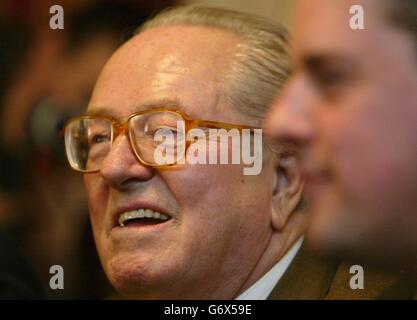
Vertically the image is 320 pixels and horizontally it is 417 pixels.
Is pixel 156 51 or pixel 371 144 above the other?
pixel 156 51

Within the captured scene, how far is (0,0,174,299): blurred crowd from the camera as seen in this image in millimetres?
1279

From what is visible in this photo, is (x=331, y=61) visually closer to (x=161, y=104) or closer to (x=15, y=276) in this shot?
(x=161, y=104)

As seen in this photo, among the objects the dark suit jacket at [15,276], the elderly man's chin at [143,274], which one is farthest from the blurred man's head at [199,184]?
the dark suit jacket at [15,276]

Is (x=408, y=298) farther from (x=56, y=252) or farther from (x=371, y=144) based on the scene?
(x=56, y=252)

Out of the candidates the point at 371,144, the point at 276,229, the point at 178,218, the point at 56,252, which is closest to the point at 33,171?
the point at 56,252

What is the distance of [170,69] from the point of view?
1.23 m

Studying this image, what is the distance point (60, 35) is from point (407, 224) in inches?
22.5

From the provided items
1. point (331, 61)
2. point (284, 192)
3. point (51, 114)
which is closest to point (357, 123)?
point (331, 61)

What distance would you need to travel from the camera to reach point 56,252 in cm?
129

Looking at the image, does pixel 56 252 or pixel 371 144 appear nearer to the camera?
pixel 371 144

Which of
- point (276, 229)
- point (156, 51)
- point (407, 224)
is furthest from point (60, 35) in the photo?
point (407, 224)

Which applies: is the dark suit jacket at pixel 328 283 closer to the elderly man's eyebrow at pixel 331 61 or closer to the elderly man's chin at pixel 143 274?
the elderly man's chin at pixel 143 274

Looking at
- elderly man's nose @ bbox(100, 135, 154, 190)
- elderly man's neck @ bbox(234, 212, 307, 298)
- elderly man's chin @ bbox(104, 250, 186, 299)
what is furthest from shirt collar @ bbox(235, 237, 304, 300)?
elderly man's nose @ bbox(100, 135, 154, 190)
